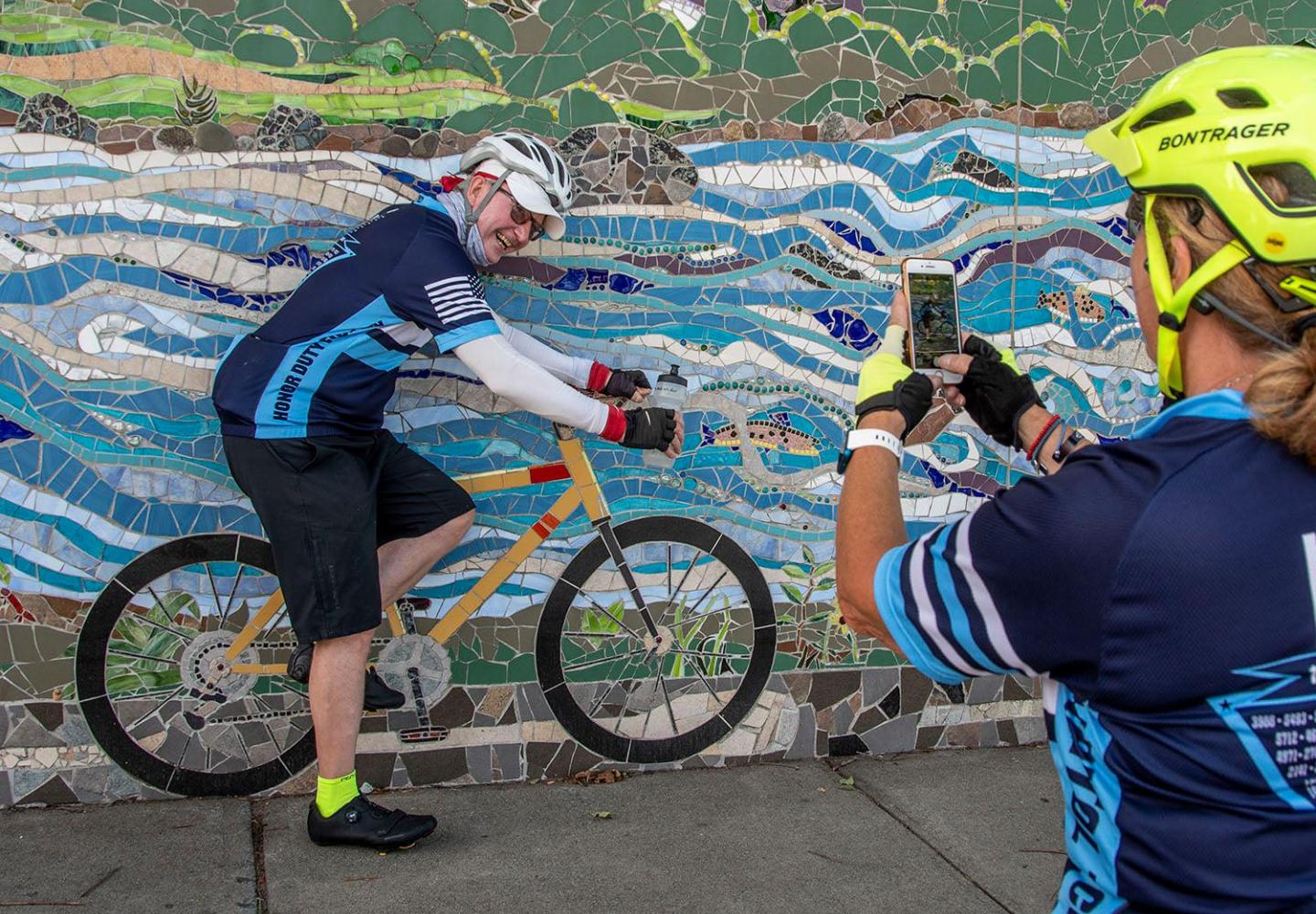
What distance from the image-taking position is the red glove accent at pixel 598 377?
4.00 meters

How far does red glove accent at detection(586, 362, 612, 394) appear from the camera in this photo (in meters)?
4.00

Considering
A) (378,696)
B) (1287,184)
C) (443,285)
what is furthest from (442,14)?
(1287,184)

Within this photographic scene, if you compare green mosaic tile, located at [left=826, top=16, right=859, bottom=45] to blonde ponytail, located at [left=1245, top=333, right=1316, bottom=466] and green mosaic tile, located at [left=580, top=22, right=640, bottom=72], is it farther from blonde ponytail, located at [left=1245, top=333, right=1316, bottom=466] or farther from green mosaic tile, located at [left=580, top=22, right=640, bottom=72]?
blonde ponytail, located at [left=1245, top=333, right=1316, bottom=466]

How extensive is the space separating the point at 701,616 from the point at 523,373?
1.45 m

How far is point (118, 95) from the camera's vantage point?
3.73 metres

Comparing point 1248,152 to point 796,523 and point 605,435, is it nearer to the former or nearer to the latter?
point 605,435

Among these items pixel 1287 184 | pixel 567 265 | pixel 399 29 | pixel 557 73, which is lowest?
pixel 1287 184

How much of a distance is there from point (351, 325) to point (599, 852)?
187 cm

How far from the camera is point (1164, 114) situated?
1.67m

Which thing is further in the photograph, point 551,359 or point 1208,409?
point 551,359

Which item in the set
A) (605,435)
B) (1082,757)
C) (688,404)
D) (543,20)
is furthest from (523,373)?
(1082,757)

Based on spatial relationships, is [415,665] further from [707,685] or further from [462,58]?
[462,58]

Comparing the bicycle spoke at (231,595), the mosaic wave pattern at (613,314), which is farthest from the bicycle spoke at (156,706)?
the mosaic wave pattern at (613,314)

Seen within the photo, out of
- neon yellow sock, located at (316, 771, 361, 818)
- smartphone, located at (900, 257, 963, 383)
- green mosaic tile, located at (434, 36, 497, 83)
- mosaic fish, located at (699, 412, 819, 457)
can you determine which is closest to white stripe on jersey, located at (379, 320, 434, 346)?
green mosaic tile, located at (434, 36, 497, 83)
